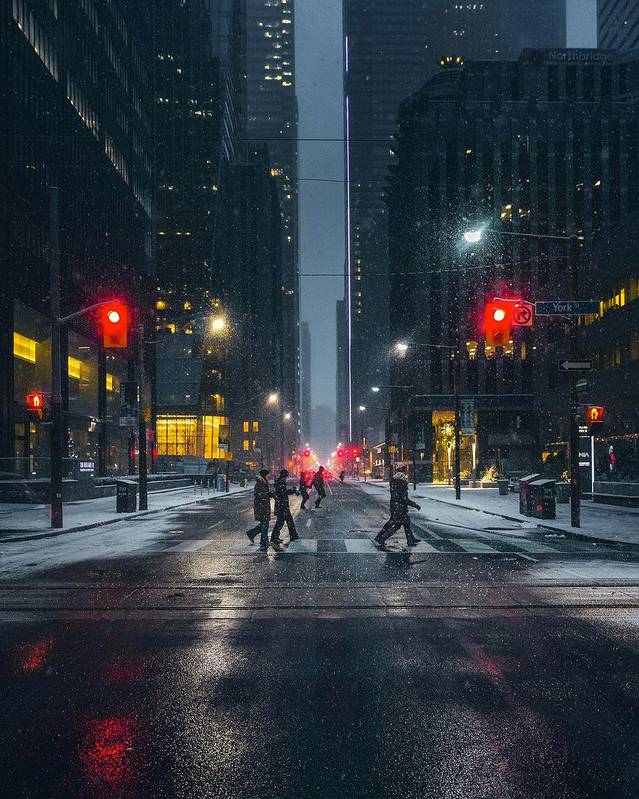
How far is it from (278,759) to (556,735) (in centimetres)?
196

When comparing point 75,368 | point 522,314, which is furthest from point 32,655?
point 75,368

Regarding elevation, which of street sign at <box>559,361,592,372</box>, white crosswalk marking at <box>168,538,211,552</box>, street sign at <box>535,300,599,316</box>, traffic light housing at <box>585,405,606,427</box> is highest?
street sign at <box>535,300,599,316</box>

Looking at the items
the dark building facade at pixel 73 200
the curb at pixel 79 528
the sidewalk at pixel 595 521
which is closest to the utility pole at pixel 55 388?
the curb at pixel 79 528

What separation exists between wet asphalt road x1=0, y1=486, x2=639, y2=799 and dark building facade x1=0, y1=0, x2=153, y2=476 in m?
26.6

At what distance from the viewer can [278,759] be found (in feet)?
14.8

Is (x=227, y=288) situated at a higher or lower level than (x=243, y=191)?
lower

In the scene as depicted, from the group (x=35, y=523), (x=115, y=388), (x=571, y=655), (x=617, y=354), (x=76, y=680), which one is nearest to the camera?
(x=76, y=680)

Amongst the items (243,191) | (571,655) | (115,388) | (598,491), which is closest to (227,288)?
(243,191)

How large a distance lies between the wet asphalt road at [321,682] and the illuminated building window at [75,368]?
44395 mm

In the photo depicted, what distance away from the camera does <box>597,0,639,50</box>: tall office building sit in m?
137

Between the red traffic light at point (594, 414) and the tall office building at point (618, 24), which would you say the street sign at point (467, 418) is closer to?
the red traffic light at point (594, 414)

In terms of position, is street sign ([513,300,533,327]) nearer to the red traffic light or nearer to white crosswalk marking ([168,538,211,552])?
the red traffic light

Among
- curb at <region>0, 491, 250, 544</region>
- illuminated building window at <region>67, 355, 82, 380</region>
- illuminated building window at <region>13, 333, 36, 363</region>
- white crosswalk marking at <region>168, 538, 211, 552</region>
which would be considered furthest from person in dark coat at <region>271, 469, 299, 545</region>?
illuminated building window at <region>67, 355, 82, 380</region>

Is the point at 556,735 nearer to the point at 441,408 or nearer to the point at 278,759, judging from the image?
the point at 278,759
